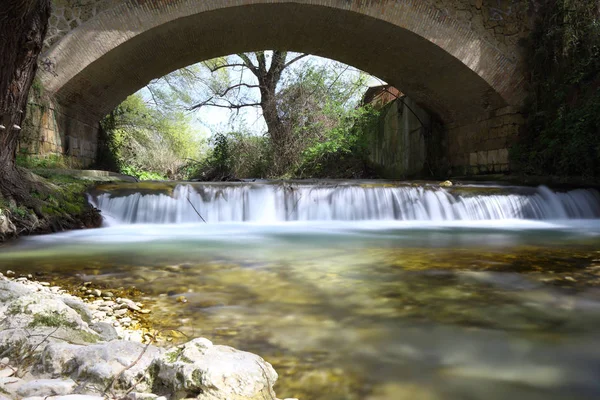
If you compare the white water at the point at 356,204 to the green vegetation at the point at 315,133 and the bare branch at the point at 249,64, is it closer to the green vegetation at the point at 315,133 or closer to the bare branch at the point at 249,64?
the green vegetation at the point at 315,133

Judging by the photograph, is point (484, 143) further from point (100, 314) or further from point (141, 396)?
point (141, 396)

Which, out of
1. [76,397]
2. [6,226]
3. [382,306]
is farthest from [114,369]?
[6,226]

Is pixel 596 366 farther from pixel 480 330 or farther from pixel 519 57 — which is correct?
pixel 519 57

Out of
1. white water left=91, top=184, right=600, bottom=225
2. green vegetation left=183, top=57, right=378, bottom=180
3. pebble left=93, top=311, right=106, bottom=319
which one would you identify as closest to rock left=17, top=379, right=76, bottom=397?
pebble left=93, top=311, right=106, bottom=319

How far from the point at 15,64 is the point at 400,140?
10.0 m

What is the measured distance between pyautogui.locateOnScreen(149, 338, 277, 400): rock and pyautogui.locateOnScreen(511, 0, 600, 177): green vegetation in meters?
7.46

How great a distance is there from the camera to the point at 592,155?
695 cm

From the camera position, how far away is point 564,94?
779 cm

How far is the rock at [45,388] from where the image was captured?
2.82 ft

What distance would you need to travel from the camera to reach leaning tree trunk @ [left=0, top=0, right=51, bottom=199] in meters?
3.50

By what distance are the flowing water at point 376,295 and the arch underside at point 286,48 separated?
350 cm

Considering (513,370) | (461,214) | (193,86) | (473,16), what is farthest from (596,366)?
(193,86)

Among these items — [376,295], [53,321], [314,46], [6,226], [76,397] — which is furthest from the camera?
[314,46]

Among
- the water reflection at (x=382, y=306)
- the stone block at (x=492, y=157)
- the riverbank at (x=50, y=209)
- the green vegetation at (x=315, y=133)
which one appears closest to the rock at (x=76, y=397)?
the water reflection at (x=382, y=306)
